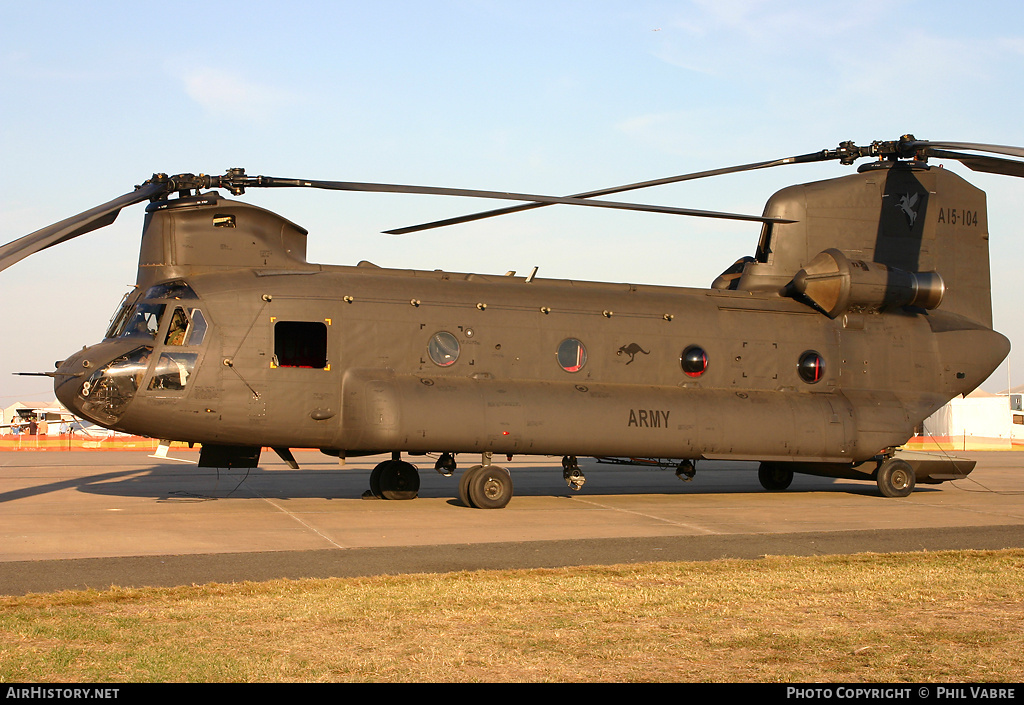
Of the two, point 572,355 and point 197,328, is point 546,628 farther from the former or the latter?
point 572,355

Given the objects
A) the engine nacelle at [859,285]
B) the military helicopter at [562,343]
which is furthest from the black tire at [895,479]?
the engine nacelle at [859,285]

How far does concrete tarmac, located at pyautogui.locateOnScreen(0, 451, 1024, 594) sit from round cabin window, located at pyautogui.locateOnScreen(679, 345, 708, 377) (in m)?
2.38

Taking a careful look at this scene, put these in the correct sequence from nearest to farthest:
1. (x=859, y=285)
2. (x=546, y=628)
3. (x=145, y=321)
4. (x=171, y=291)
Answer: (x=546, y=628)
(x=145, y=321)
(x=171, y=291)
(x=859, y=285)

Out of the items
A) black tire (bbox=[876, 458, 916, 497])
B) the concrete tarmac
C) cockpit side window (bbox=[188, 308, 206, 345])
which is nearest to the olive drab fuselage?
cockpit side window (bbox=[188, 308, 206, 345])

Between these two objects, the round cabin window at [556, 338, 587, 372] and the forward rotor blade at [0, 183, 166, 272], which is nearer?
the forward rotor blade at [0, 183, 166, 272]

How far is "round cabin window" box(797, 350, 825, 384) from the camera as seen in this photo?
713 inches

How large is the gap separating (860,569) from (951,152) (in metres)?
10.2

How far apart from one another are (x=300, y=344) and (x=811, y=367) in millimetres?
9457

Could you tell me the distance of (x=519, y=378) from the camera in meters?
16.4

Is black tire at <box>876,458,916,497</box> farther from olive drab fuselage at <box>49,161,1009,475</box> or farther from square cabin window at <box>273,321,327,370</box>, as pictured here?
square cabin window at <box>273,321,327,370</box>

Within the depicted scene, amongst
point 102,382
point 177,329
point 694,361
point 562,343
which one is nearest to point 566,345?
point 562,343

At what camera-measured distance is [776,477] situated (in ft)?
66.5

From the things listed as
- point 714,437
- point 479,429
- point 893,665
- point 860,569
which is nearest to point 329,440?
point 479,429

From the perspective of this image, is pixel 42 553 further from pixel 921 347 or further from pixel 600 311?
pixel 921 347
